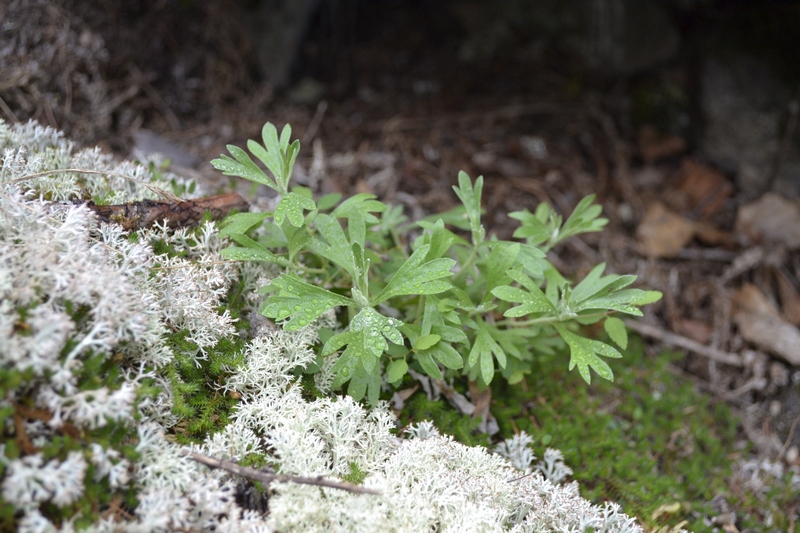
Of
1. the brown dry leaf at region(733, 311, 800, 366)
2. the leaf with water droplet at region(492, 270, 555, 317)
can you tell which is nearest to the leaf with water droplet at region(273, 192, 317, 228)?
the leaf with water droplet at region(492, 270, 555, 317)

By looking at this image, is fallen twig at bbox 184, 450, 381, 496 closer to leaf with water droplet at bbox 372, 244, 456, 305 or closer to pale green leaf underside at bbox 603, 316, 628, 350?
leaf with water droplet at bbox 372, 244, 456, 305

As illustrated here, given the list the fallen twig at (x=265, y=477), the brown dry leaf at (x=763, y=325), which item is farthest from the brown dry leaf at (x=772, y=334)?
the fallen twig at (x=265, y=477)

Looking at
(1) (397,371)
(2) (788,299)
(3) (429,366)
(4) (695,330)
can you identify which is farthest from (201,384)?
(2) (788,299)

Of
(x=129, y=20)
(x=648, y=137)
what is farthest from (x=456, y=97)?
(x=129, y=20)

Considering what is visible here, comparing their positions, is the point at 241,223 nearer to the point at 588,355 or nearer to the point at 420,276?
the point at 420,276

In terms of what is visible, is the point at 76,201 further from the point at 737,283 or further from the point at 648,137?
the point at 648,137

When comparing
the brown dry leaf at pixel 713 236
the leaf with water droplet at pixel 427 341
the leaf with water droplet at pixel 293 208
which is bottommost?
the brown dry leaf at pixel 713 236

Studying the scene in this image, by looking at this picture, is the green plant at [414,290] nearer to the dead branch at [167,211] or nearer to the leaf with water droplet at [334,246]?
the leaf with water droplet at [334,246]
